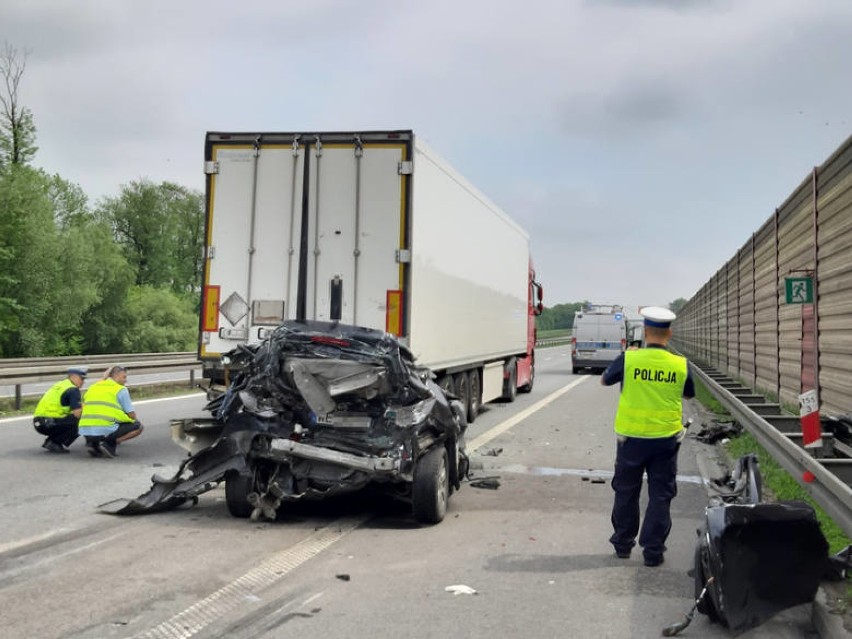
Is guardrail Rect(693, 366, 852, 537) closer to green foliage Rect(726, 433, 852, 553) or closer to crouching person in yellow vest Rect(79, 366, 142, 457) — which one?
green foliage Rect(726, 433, 852, 553)

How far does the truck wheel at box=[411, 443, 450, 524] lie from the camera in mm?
6883

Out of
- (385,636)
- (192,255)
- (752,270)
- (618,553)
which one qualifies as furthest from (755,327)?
(192,255)

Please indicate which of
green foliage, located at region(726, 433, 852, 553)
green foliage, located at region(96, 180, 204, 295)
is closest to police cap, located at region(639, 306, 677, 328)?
green foliage, located at region(726, 433, 852, 553)

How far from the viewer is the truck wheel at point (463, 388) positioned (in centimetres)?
1346

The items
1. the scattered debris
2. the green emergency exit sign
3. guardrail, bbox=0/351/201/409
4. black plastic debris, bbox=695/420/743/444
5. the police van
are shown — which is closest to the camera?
the green emergency exit sign

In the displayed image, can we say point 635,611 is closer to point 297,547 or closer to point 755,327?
point 297,547

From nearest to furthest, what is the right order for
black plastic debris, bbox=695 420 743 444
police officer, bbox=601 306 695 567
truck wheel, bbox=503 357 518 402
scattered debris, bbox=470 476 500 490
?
police officer, bbox=601 306 695 567 < scattered debris, bbox=470 476 500 490 < black plastic debris, bbox=695 420 743 444 < truck wheel, bbox=503 357 518 402

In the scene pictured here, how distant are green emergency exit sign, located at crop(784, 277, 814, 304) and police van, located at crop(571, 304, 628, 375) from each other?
22888 mm

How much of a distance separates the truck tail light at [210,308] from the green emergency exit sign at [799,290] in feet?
20.7

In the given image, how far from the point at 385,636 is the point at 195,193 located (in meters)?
65.6

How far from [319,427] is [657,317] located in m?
2.82

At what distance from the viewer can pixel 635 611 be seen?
4758 millimetres

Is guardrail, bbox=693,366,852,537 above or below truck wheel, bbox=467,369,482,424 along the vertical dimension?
above

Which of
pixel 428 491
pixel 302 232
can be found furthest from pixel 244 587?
pixel 302 232
